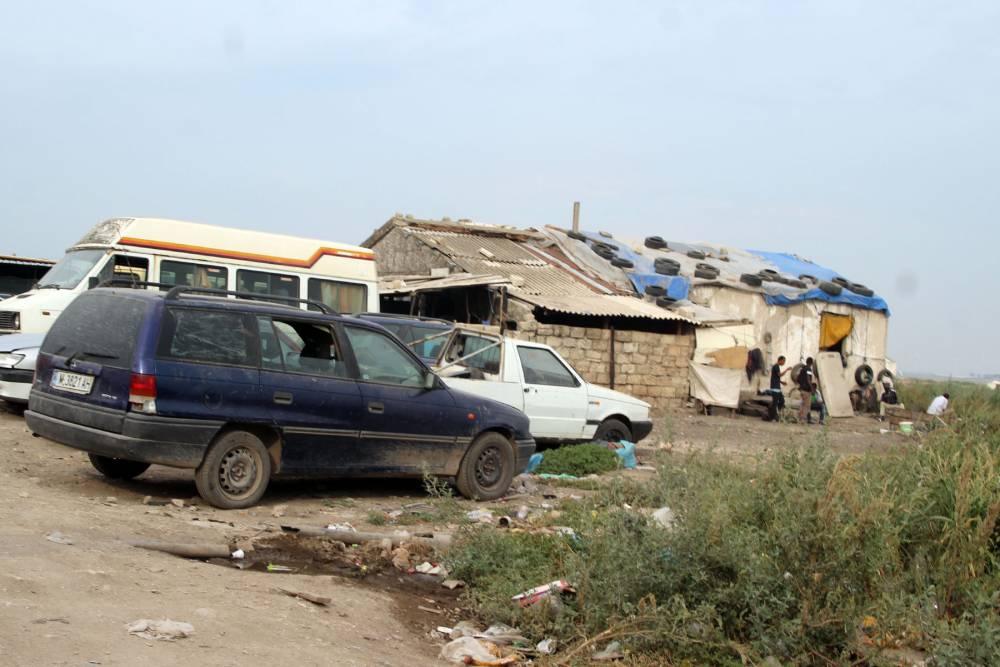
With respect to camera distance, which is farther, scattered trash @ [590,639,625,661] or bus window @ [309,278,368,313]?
bus window @ [309,278,368,313]

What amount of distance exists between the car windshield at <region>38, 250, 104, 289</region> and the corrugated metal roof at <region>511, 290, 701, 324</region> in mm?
10388

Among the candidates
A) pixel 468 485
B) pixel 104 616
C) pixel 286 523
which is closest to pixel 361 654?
pixel 104 616

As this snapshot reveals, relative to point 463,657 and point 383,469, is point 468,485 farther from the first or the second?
point 463,657

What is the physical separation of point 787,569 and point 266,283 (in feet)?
36.7

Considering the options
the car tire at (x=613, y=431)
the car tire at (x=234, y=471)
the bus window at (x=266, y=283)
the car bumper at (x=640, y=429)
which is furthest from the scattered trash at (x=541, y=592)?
the bus window at (x=266, y=283)

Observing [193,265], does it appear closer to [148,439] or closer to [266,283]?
[266,283]

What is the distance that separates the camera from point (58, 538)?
616 cm

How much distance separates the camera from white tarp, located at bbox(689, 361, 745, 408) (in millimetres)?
24969

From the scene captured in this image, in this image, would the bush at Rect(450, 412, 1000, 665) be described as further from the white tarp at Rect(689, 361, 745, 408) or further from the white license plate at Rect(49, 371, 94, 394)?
the white tarp at Rect(689, 361, 745, 408)

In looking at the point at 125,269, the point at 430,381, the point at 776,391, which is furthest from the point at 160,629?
the point at 776,391

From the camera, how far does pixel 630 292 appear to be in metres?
27.8

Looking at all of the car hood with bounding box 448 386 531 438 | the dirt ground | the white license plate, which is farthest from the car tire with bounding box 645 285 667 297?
Result: the white license plate

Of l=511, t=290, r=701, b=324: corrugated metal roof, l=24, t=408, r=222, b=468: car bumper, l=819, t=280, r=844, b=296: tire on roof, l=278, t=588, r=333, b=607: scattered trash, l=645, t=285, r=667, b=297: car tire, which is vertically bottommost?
Result: l=278, t=588, r=333, b=607: scattered trash

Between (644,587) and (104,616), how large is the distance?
275 centimetres
